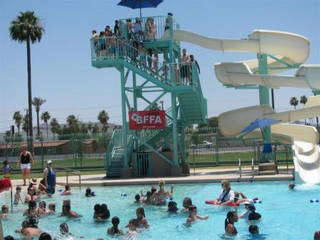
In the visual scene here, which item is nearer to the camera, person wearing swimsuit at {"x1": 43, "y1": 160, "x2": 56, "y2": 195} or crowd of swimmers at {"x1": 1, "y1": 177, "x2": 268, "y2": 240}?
crowd of swimmers at {"x1": 1, "y1": 177, "x2": 268, "y2": 240}

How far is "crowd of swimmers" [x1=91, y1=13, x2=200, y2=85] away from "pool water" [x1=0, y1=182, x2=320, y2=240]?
5.67 meters

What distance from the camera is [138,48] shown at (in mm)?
23656

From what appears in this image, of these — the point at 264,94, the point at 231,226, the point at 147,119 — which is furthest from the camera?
the point at 264,94

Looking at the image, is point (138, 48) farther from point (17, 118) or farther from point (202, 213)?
point (17, 118)

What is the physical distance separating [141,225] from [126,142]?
12.1 metres

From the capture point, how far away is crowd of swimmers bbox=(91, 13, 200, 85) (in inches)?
915

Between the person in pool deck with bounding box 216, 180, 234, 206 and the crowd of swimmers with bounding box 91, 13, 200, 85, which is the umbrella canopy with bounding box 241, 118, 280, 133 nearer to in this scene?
the crowd of swimmers with bounding box 91, 13, 200, 85

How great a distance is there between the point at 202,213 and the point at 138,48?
37.0ft

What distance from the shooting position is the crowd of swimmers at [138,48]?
2325cm

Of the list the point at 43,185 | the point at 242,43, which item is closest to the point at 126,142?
the point at 43,185

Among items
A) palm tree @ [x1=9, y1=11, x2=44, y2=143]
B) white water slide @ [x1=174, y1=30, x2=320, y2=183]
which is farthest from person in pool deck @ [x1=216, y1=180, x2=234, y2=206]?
palm tree @ [x1=9, y1=11, x2=44, y2=143]

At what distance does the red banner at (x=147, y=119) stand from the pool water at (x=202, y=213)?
411 centimetres

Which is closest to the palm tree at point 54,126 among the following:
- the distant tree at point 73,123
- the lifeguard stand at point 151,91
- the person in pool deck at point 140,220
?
the distant tree at point 73,123

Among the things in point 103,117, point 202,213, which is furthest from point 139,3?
point 103,117
